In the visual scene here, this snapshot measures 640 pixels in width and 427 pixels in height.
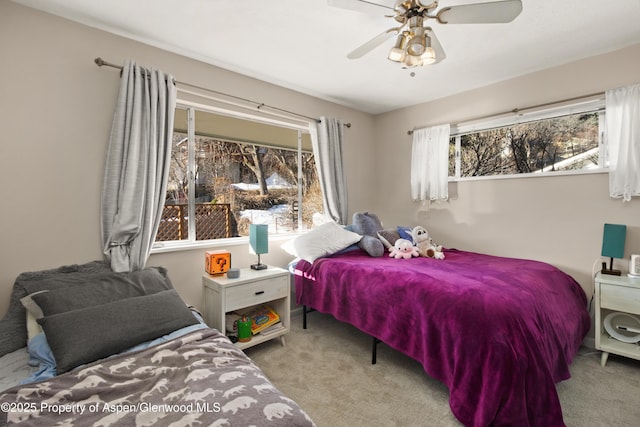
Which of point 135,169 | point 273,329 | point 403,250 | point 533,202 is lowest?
point 273,329

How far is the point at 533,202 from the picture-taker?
2.80 m

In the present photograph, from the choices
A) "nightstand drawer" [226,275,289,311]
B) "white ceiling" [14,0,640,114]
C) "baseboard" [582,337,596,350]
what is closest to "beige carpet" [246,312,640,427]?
"baseboard" [582,337,596,350]

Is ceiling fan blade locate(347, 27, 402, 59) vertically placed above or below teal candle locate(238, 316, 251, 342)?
above

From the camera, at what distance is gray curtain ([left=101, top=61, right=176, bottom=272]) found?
204 centimetres

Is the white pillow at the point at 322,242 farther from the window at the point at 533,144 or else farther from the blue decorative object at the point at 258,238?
the window at the point at 533,144

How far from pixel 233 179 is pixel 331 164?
1.17 metres

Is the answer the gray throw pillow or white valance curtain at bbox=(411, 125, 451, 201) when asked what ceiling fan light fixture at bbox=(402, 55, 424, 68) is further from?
the gray throw pillow

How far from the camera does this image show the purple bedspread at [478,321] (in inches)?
56.4

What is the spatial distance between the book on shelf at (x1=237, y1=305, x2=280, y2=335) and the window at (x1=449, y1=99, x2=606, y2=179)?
98.5 inches

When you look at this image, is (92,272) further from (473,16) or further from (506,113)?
(506,113)

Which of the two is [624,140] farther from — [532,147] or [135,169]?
[135,169]

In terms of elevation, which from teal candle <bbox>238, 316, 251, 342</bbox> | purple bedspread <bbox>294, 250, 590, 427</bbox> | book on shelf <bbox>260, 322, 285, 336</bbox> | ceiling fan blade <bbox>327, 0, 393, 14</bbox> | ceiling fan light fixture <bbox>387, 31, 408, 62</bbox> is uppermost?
ceiling fan blade <bbox>327, 0, 393, 14</bbox>

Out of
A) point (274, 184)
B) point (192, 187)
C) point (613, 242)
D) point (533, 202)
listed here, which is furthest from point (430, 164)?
point (192, 187)

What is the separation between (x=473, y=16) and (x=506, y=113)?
1.80m
